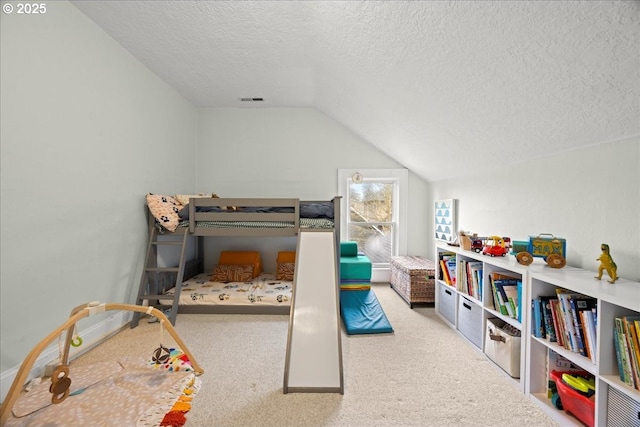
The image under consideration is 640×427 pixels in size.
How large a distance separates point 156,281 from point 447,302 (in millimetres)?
3039

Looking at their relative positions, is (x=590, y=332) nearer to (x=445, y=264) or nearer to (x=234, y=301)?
(x=445, y=264)

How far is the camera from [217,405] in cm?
160

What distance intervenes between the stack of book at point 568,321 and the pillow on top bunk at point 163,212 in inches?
122

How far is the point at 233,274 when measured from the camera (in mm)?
3484

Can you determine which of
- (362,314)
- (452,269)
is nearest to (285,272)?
(362,314)

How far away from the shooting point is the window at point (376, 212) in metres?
4.11

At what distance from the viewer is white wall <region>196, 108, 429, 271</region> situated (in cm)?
409

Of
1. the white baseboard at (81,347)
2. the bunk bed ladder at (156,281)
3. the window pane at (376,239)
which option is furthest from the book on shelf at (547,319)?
the white baseboard at (81,347)

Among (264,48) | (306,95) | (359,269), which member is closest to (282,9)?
(264,48)

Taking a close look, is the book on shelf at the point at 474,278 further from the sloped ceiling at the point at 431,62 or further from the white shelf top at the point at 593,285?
the sloped ceiling at the point at 431,62

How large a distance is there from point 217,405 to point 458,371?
1609 millimetres

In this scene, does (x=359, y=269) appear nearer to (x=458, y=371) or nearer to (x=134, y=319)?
(x=458, y=371)

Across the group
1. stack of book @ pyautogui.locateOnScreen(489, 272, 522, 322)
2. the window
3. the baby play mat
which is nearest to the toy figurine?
stack of book @ pyautogui.locateOnScreen(489, 272, 522, 322)

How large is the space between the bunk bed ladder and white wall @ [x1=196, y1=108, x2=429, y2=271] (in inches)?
45.3
